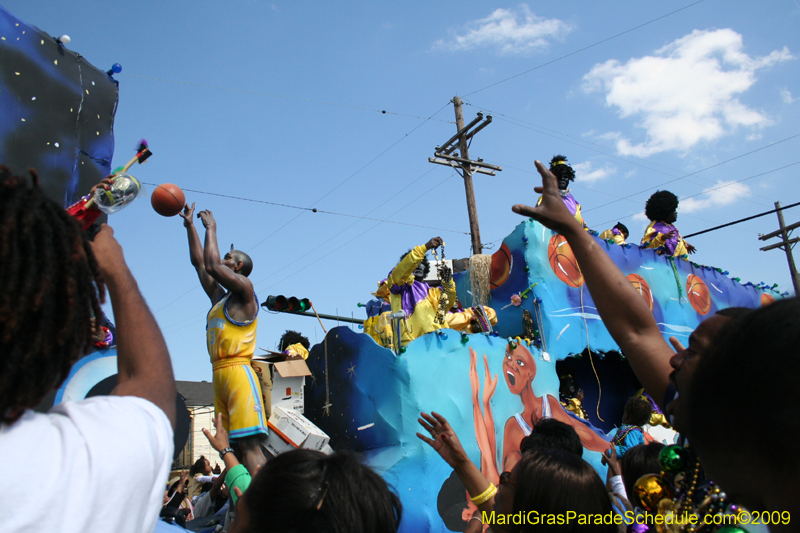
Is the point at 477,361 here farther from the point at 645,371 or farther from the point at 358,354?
the point at 645,371

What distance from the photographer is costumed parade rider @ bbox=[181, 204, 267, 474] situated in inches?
169

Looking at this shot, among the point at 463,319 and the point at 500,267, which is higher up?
the point at 500,267

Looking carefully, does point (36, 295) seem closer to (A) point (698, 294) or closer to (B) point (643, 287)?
(B) point (643, 287)

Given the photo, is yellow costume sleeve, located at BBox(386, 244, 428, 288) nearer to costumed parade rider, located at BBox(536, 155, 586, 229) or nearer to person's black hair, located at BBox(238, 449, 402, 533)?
costumed parade rider, located at BBox(536, 155, 586, 229)

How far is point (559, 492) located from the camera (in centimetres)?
181

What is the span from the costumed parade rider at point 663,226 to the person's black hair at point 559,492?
335 inches

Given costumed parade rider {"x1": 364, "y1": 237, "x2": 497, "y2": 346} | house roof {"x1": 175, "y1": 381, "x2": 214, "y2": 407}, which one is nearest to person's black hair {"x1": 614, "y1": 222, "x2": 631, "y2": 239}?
costumed parade rider {"x1": 364, "y1": 237, "x2": 497, "y2": 346}

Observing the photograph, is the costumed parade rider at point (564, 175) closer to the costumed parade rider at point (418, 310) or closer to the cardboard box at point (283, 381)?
the costumed parade rider at point (418, 310)

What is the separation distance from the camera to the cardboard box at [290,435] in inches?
180

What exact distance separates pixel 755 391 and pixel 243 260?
4.48 meters

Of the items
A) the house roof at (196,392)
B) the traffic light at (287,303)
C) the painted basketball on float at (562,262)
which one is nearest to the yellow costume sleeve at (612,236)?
the painted basketball on float at (562,262)

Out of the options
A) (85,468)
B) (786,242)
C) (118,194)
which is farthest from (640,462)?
(786,242)

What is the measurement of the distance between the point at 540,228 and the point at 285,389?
14.5 feet

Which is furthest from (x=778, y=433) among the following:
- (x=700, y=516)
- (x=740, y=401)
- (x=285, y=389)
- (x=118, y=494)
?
(x=285, y=389)
